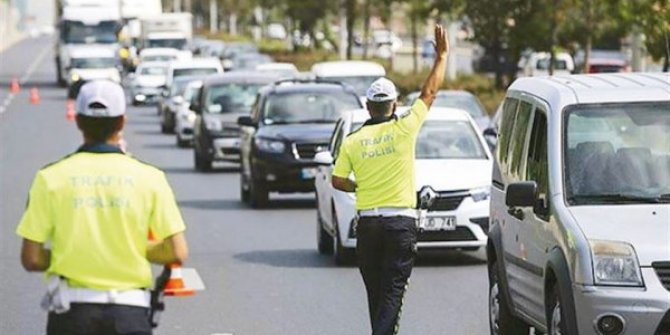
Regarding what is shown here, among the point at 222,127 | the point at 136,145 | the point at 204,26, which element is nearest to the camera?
the point at 222,127

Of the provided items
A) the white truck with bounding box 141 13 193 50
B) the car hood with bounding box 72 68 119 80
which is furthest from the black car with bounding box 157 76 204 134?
the white truck with bounding box 141 13 193 50

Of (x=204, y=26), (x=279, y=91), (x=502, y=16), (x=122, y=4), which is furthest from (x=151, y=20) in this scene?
(x=204, y=26)

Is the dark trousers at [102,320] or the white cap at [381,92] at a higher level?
the white cap at [381,92]

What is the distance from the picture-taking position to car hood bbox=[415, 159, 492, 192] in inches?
739

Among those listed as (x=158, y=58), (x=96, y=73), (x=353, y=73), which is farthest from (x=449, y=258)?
(x=158, y=58)

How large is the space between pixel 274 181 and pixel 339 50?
61.7 m

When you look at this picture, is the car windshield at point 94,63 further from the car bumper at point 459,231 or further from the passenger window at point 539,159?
the passenger window at point 539,159

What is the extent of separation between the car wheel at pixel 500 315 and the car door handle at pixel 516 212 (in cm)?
53

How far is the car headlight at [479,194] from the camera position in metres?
18.8

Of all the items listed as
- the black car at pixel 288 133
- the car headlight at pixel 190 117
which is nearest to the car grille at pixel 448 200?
the black car at pixel 288 133

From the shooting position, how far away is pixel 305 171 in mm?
26469

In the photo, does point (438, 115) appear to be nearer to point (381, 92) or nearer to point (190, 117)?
point (381, 92)

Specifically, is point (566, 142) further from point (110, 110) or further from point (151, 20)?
point (151, 20)

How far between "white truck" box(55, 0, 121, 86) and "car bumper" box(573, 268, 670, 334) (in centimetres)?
6630
